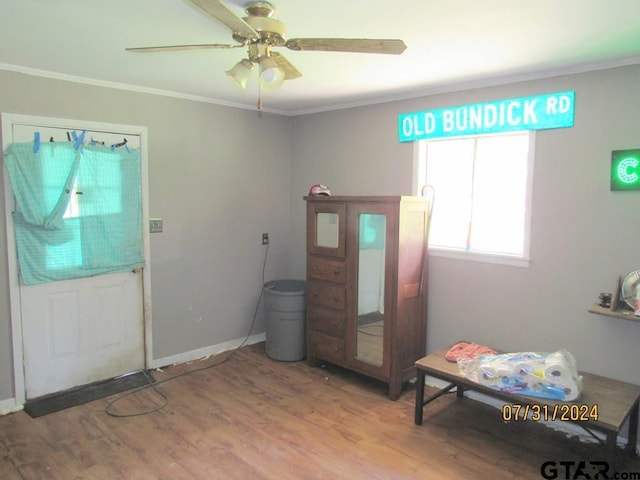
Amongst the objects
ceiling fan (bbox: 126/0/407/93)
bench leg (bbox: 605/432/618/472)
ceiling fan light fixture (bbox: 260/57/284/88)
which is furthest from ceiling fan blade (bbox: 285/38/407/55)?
bench leg (bbox: 605/432/618/472)

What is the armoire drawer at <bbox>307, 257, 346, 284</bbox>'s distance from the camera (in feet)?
11.6

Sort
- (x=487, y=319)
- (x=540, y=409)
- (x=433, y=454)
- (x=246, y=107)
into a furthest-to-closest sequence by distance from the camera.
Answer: (x=246, y=107) < (x=487, y=319) < (x=433, y=454) < (x=540, y=409)

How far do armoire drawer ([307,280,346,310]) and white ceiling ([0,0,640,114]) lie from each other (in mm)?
1586

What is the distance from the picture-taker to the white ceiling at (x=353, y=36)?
1.93 m

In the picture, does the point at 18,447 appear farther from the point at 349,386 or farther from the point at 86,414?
the point at 349,386

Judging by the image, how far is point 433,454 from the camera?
2.61 metres

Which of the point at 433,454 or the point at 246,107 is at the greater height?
the point at 246,107

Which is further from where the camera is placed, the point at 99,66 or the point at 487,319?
the point at 487,319

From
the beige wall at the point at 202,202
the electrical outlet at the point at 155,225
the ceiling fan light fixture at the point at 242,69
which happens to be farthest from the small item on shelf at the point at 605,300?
the electrical outlet at the point at 155,225

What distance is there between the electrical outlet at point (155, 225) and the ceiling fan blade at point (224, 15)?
229 cm

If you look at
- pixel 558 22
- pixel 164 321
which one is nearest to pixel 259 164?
pixel 164 321

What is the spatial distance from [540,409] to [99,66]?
3395 mm

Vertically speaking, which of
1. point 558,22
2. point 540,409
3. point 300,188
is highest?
point 558,22
